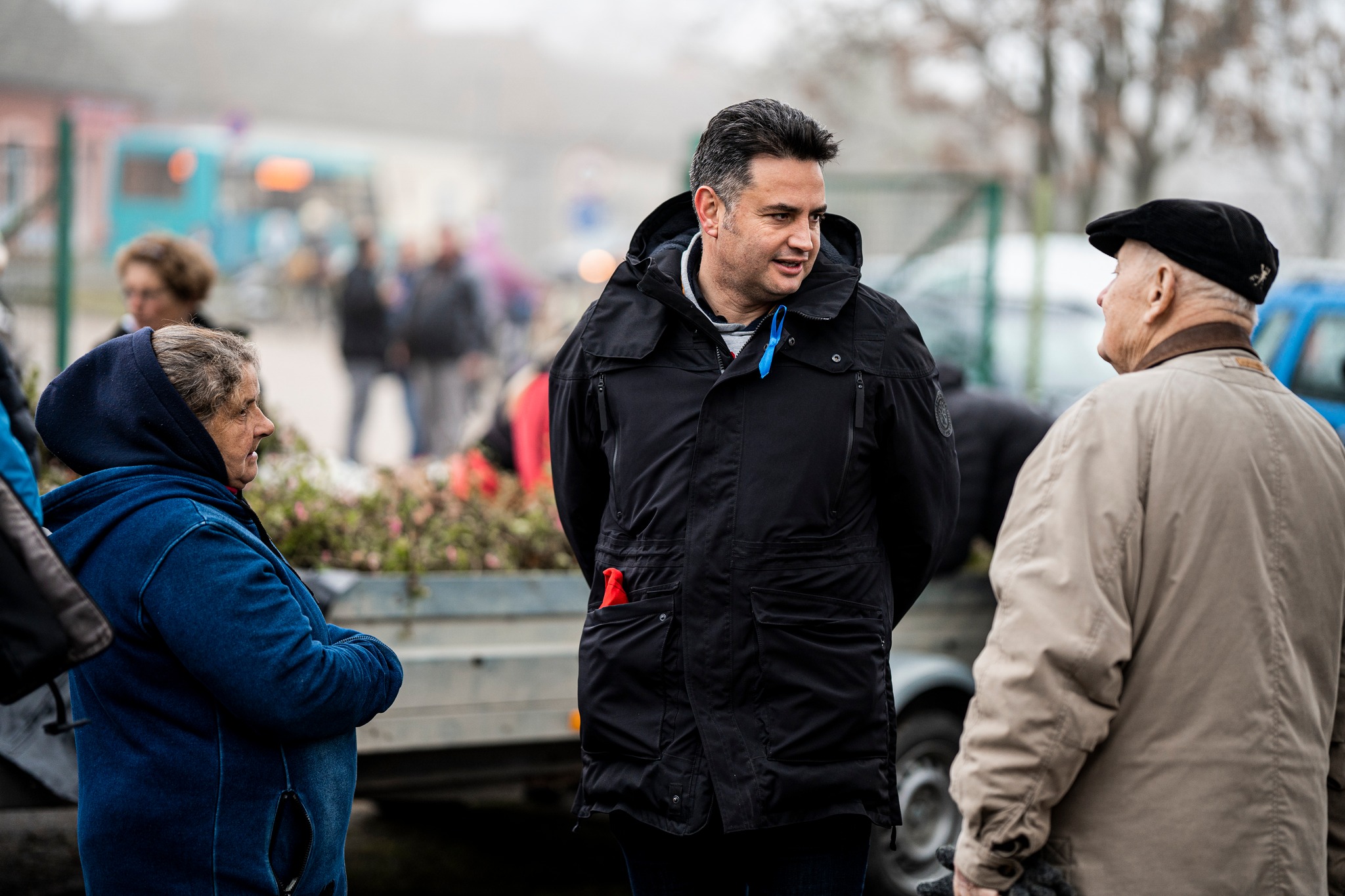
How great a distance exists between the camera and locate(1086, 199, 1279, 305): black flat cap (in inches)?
89.4

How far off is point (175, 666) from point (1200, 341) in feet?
5.89

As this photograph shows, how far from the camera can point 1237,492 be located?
2.17 metres

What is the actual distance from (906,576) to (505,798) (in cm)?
341

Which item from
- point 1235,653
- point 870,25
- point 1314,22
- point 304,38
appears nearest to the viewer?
point 1235,653

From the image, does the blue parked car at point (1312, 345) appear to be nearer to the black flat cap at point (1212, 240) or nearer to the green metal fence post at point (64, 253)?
the black flat cap at point (1212, 240)

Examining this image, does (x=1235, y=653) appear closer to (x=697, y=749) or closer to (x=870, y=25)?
(x=697, y=749)

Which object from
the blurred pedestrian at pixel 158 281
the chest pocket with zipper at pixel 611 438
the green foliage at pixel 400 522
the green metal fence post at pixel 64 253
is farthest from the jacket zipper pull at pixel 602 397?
the green metal fence post at pixel 64 253

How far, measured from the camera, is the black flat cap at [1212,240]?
2271 mm

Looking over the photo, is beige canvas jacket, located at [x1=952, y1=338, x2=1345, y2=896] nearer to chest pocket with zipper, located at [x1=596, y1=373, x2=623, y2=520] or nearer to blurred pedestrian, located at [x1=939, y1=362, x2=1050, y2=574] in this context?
chest pocket with zipper, located at [x1=596, y1=373, x2=623, y2=520]

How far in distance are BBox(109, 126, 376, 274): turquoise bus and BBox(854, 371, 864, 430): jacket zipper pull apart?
3154cm

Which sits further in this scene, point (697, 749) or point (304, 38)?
point (304, 38)

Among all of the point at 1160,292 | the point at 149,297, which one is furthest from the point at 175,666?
the point at 149,297

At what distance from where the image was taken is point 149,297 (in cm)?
488

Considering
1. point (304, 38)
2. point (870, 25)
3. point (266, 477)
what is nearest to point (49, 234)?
point (266, 477)
